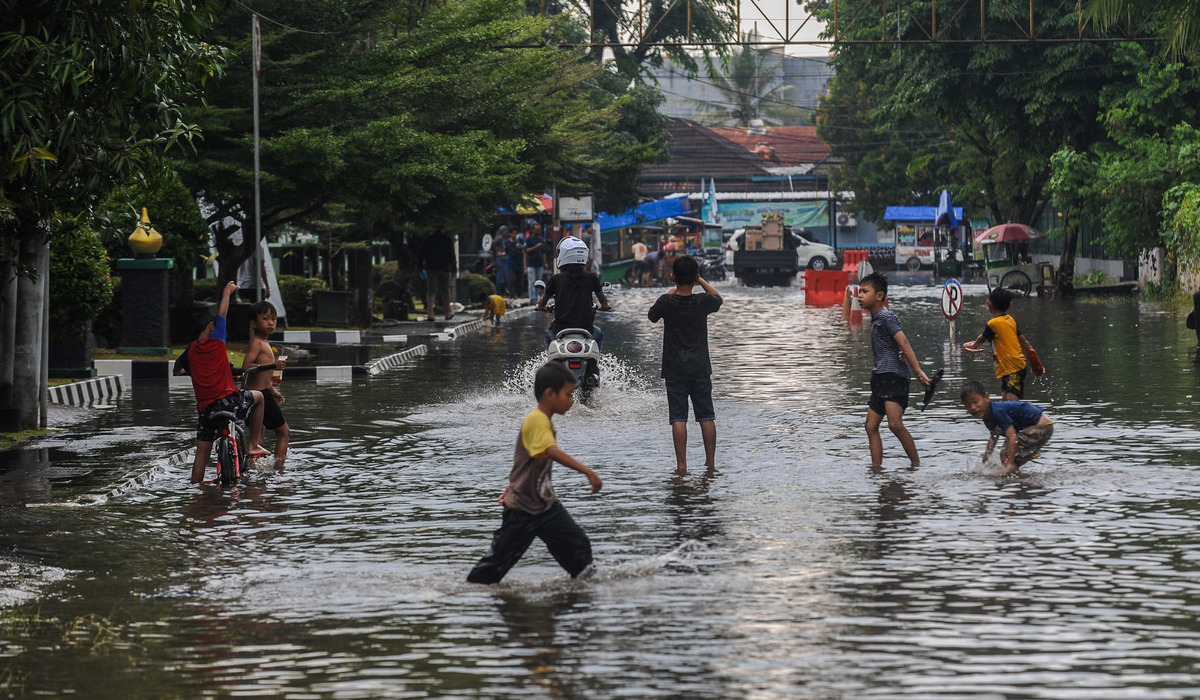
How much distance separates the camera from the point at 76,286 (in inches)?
730

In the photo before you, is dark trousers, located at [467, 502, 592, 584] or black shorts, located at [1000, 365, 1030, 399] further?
black shorts, located at [1000, 365, 1030, 399]

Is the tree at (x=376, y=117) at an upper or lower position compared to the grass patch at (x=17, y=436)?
upper

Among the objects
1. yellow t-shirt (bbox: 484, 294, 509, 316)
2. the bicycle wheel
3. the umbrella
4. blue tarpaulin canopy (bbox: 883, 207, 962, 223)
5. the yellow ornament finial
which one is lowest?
the bicycle wheel

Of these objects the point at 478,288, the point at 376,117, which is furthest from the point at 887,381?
the point at 478,288

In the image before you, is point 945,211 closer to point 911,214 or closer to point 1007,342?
point 911,214

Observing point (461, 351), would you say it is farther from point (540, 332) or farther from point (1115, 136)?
point (1115, 136)

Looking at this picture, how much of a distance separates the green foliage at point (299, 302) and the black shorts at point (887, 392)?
2022cm

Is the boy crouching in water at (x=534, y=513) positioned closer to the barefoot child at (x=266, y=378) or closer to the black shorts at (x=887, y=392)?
the black shorts at (x=887, y=392)

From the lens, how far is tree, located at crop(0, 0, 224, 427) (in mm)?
11828

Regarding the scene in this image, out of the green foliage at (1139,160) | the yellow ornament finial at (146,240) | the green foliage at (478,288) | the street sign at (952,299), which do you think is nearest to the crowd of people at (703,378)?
the yellow ornament finial at (146,240)

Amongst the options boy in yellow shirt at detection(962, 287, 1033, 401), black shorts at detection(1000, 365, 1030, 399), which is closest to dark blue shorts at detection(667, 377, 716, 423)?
boy in yellow shirt at detection(962, 287, 1033, 401)

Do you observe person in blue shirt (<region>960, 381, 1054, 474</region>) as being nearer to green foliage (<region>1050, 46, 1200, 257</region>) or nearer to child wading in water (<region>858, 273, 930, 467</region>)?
child wading in water (<region>858, 273, 930, 467</region>)

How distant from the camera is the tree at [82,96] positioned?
1183 cm

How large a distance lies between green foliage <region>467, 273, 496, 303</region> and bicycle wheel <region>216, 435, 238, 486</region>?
96.6 feet
